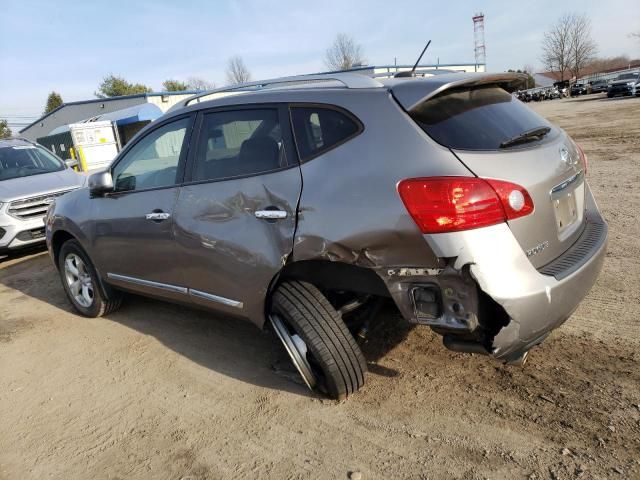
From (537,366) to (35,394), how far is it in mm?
3398

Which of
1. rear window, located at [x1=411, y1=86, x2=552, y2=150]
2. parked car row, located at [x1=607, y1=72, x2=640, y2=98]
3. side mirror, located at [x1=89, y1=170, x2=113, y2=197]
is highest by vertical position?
rear window, located at [x1=411, y1=86, x2=552, y2=150]

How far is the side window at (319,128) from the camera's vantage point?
272 cm

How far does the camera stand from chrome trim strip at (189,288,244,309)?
3.21 m

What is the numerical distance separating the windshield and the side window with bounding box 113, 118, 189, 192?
16.7ft

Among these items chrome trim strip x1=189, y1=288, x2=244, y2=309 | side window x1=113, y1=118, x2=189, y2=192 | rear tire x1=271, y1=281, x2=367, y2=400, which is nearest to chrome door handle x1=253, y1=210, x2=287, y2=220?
rear tire x1=271, y1=281, x2=367, y2=400

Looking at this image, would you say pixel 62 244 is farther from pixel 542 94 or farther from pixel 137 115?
pixel 542 94

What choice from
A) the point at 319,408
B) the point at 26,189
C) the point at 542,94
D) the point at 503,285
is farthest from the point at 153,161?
the point at 542,94

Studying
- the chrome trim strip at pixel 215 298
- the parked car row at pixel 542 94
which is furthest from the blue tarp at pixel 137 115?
the parked car row at pixel 542 94

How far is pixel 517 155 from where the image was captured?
101 inches

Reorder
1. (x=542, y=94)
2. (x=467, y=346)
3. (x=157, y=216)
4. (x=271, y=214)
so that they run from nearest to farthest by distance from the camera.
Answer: (x=467, y=346) < (x=271, y=214) < (x=157, y=216) < (x=542, y=94)

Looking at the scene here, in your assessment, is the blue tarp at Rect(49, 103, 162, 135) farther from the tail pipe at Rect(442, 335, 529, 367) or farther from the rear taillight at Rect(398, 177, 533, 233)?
the tail pipe at Rect(442, 335, 529, 367)

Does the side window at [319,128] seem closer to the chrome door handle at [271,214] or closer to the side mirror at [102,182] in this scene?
the chrome door handle at [271,214]

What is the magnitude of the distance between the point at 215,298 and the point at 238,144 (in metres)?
1.03

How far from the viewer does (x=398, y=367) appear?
10.9 feet
